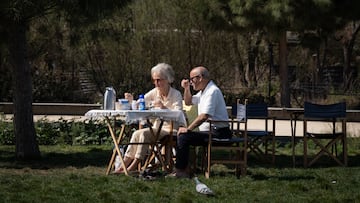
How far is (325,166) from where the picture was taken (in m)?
9.54

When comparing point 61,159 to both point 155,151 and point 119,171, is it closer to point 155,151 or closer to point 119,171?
point 119,171

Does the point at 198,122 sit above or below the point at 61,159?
above

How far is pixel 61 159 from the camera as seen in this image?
10.1 metres

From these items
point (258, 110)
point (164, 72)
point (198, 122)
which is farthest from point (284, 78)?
point (198, 122)

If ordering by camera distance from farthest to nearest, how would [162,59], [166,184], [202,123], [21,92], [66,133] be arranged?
1. [162,59]
2. [66,133]
3. [21,92]
4. [202,123]
5. [166,184]

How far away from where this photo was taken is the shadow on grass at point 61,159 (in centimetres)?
948

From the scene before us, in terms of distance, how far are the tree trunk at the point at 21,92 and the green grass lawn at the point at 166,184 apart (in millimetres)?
258

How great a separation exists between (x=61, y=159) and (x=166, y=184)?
2666mm

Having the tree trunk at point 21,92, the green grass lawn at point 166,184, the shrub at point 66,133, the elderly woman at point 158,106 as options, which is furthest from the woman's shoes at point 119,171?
the shrub at point 66,133

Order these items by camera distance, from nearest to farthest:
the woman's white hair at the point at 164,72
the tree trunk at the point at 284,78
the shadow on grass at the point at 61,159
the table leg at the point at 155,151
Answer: the table leg at the point at 155,151 < the woman's white hair at the point at 164,72 < the shadow on grass at the point at 61,159 < the tree trunk at the point at 284,78

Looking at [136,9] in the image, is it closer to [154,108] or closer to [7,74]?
[7,74]

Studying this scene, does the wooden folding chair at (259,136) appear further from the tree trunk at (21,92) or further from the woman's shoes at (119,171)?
the tree trunk at (21,92)

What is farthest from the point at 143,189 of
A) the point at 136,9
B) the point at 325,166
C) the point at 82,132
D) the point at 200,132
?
Answer: the point at 136,9

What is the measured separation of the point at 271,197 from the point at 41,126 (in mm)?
6268
